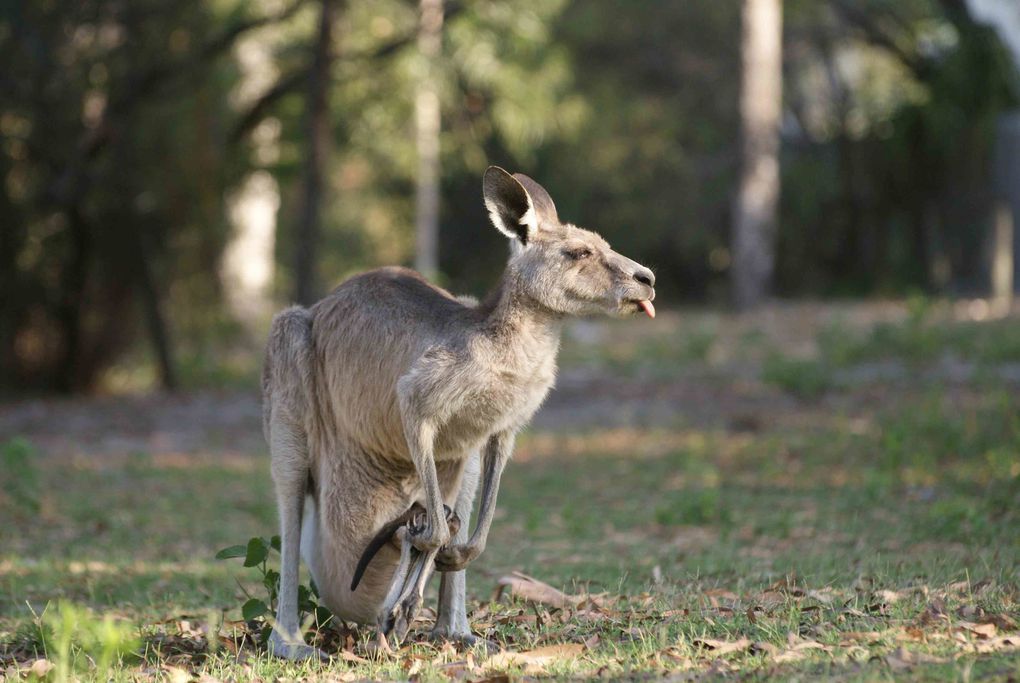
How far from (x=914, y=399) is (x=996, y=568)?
5.52 metres

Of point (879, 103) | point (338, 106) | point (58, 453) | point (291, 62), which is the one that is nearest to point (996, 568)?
point (58, 453)

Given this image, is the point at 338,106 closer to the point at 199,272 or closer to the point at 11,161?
the point at 199,272

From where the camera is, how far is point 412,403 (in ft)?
14.3

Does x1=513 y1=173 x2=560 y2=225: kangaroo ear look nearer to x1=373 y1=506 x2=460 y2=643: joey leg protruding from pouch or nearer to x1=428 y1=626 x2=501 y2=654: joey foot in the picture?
x1=373 y1=506 x2=460 y2=643: joey leg protruding from pouch

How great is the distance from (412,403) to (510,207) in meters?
0.73

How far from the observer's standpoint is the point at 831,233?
22.9 metres

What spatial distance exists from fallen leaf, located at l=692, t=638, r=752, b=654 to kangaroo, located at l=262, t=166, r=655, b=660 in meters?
0.80

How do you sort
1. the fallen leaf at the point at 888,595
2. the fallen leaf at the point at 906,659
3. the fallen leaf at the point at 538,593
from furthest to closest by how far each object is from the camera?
the fallen leaf at the point at 538,593, the fallen leaf at the point at 888,595, the fallen leaf at the point at 906,659

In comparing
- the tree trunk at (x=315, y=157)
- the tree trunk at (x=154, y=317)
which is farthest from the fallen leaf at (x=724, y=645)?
the tree trunk at (x=315, y=157)

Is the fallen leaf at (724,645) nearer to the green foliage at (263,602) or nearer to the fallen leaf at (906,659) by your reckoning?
the fallen leaf at (906,659)

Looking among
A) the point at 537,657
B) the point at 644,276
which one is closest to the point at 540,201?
the point at 644,276

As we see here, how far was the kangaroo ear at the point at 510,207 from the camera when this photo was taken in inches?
173

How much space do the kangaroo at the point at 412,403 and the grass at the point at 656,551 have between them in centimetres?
29

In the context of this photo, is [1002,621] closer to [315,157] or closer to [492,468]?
[492,468]
